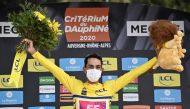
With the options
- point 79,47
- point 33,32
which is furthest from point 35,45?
point 79,47

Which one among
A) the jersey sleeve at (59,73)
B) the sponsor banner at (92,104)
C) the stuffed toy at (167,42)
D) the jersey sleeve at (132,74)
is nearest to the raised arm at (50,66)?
the jersey sleeve at (59,73)

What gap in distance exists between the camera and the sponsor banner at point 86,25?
27.9 feet

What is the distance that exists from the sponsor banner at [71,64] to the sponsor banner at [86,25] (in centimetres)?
26

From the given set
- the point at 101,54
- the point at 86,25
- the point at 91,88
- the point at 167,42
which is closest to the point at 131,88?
the point at 101,54

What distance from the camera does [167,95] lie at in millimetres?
8633

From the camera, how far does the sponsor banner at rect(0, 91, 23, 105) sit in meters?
8.53

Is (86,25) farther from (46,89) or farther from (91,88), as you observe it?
(91,88)

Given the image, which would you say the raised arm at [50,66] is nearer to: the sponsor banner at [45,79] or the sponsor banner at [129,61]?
the sponsor banner at [45,79]

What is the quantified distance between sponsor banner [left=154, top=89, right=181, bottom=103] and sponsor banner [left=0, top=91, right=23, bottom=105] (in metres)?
1.81

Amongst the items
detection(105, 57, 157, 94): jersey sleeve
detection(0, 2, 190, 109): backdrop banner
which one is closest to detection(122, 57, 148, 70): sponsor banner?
detection(0, 2, 190, 109): backdrop banner

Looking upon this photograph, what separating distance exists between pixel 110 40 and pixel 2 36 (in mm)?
1419

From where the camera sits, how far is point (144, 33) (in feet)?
28.1

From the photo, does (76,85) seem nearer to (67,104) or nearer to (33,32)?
(33,32)

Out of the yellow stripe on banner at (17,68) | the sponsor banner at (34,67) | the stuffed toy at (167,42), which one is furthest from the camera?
the sponsor banner at (34,67)
